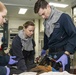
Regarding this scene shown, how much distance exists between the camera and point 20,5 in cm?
677

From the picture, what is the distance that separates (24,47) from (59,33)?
87 cm

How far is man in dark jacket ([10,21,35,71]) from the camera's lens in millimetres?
2439

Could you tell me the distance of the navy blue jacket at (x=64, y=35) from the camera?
1808 millimetres

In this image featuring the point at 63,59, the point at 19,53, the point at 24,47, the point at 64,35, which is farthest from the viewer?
the point at 24,47

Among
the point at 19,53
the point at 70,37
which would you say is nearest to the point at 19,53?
the point at 19,53

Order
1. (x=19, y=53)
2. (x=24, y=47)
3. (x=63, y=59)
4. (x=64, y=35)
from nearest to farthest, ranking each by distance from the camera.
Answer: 1. (x=63, y=59)
2. (x=64, y=35)
3. (x=19, y=53)
4. (x=24, y=47)

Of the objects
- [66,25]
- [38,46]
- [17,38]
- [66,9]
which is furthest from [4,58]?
[38,46]

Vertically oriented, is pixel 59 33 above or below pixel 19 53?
above

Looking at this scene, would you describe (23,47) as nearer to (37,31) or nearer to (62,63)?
(62,63)

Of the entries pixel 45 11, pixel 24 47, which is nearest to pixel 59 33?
pixel 45 11

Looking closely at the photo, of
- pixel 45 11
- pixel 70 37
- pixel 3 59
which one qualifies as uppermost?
pixel 45 11

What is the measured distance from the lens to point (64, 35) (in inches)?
75.3

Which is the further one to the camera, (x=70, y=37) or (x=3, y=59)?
(x=3, y=59)

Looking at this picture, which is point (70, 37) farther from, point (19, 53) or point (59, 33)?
point (19, 53)
